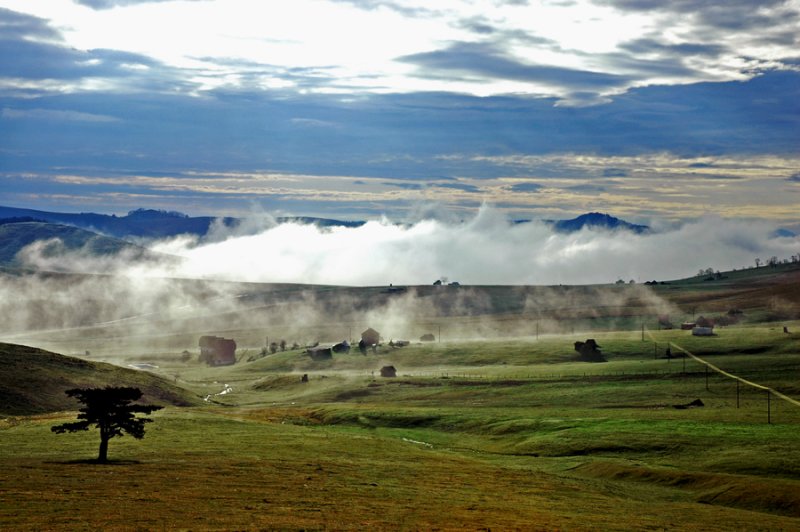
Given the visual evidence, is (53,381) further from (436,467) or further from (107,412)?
(436,467)

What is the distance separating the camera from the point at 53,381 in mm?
148375

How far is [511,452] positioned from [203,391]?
10449 centimetres

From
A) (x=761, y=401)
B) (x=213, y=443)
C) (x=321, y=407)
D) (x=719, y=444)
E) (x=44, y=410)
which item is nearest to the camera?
(x=213, y=443)

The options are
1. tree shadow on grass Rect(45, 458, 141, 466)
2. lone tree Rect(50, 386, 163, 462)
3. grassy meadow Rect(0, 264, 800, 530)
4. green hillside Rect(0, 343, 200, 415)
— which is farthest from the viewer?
green hillside Rect(0, 343, 200, 415)

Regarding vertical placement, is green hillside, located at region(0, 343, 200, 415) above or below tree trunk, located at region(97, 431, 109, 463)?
below

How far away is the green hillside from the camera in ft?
439

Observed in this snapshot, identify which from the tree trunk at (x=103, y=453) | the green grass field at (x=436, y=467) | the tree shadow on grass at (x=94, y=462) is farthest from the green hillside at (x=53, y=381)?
the tree shadow on grass at (x=94, y=462)

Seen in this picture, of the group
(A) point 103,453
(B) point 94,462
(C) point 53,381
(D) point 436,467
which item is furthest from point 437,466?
(C) point 53,381

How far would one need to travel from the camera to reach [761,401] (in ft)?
474

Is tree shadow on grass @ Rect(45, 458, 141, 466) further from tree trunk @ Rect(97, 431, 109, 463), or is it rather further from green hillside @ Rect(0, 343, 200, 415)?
green hillside @ Rect(0, 343, 200, 415)

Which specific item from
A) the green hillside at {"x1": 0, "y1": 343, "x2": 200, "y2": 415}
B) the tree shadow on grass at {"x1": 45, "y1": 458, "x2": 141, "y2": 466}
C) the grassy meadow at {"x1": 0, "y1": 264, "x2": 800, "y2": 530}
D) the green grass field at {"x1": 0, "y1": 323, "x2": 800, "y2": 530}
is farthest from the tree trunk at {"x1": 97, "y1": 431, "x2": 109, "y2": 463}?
the green hillside at {"x1": 0, "y1": 343, "x2": 200, "y2": 415}

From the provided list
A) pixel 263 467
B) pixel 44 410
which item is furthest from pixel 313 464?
pixel 44 410

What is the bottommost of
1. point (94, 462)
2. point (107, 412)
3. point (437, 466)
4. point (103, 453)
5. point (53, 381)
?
point (437, 466)

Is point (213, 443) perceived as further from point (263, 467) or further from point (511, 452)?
point (511, 452)
